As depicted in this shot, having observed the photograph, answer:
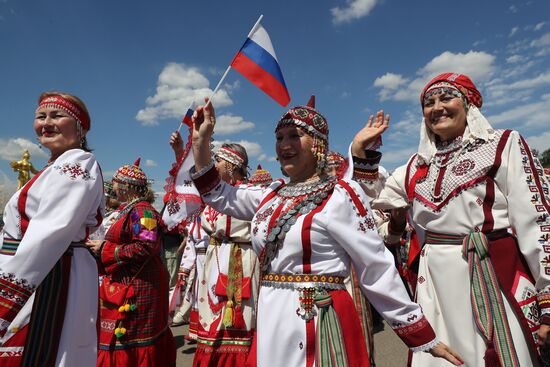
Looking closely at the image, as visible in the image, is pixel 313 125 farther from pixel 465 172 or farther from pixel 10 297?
pixel 10 297

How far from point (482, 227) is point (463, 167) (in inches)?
14.8

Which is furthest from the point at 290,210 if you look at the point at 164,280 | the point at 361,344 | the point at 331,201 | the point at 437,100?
the point at 164,280

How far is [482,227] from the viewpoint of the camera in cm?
223

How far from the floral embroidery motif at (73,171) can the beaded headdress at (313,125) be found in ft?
3.85

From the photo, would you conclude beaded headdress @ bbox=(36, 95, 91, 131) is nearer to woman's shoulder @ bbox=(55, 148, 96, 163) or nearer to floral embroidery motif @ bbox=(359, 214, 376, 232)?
woman's shoulder @ bbox=(55, 148, 96, 163)

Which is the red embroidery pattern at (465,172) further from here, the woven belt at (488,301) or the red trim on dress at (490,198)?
the woven belt at (488,301)

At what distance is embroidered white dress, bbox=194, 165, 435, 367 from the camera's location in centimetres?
193

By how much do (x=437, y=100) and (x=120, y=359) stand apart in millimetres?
3719

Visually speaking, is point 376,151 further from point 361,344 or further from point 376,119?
point 361,344

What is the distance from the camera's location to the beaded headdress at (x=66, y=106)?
258 centimetres

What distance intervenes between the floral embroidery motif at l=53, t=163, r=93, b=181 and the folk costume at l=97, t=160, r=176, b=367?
183 cm

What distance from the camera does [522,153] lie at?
2.26 m

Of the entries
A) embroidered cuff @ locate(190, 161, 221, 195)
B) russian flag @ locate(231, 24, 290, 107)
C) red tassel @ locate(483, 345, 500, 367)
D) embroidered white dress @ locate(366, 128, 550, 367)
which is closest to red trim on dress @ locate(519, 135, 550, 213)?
embroidered white dress @ locate(366, 128, 550, 367)

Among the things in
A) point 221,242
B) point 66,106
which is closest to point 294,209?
point 66,106
